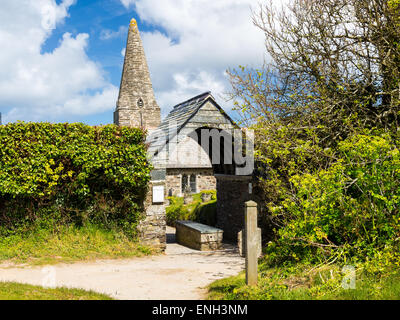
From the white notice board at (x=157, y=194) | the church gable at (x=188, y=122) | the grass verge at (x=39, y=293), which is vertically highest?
the church gable at (x=188, y=122)

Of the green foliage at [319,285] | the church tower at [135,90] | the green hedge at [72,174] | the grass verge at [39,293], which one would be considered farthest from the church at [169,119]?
the grass verge at [39,293]

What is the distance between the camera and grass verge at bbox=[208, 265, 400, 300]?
199 inches

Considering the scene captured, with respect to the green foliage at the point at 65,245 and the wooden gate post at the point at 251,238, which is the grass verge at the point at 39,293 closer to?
Result: the wooden gate post at the point at 251,238

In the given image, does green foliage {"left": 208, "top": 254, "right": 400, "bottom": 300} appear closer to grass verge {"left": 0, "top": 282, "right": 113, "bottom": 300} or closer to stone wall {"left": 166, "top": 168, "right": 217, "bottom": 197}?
A: grass verge {"left": 0, "top": 282, "right": 113, "bottom": 300}

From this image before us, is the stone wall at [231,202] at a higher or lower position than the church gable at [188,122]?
lower

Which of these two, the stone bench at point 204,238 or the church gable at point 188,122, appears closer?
the stone bench at point 204,238

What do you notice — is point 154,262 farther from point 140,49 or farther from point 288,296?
point 140,49

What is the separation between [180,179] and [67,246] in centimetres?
1725

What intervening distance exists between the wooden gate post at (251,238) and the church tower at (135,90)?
25.5 meters

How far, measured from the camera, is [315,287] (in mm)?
5262

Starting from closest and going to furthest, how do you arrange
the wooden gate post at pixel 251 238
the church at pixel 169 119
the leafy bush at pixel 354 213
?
1. the wooden gate post at pixel 251 238
2. the leafy bush at pixel 354 213
3. the church at pixel 169 119

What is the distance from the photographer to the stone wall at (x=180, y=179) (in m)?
26.5
